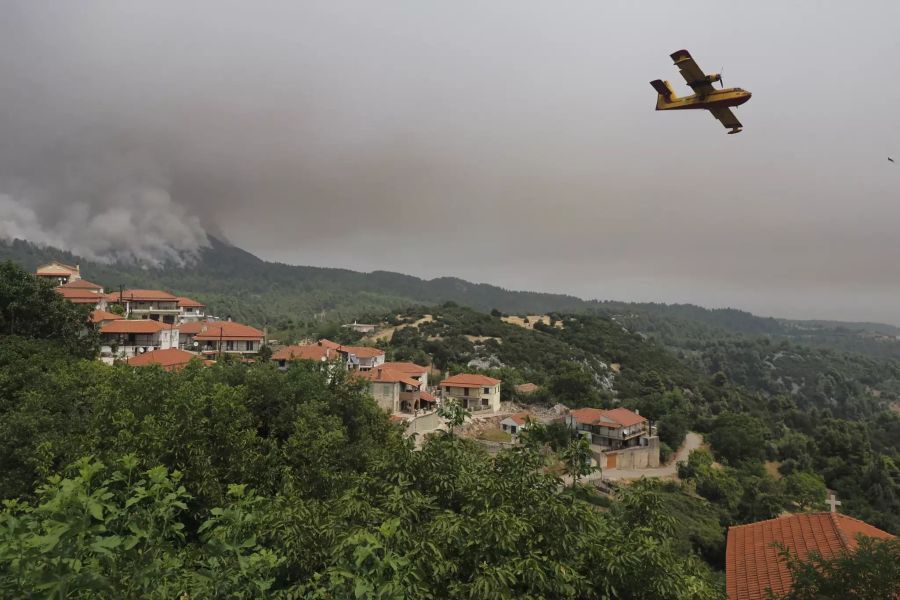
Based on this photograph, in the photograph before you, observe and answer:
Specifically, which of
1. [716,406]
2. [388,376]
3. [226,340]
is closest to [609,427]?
[388,376]

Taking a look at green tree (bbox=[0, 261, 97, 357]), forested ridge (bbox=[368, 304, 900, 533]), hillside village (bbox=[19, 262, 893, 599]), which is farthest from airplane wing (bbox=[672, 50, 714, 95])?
forested ridge (bbox=[368, 304, 900, 533])

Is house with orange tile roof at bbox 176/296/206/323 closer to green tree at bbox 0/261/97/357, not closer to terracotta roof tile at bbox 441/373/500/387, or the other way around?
terracotta roof tile at bbox 441/373/500/387

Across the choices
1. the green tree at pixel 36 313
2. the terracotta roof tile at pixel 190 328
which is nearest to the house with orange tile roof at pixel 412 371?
the terracotta roof tile at pixel 190 328

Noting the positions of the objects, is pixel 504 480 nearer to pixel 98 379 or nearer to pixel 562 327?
pixel 98 379

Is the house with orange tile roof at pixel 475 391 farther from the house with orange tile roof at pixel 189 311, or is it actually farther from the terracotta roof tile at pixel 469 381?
the house with orange tile roof at pixel 189 311

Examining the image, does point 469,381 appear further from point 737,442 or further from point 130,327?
point 130,327

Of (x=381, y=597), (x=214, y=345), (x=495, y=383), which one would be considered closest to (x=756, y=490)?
(x=495, y=383)
